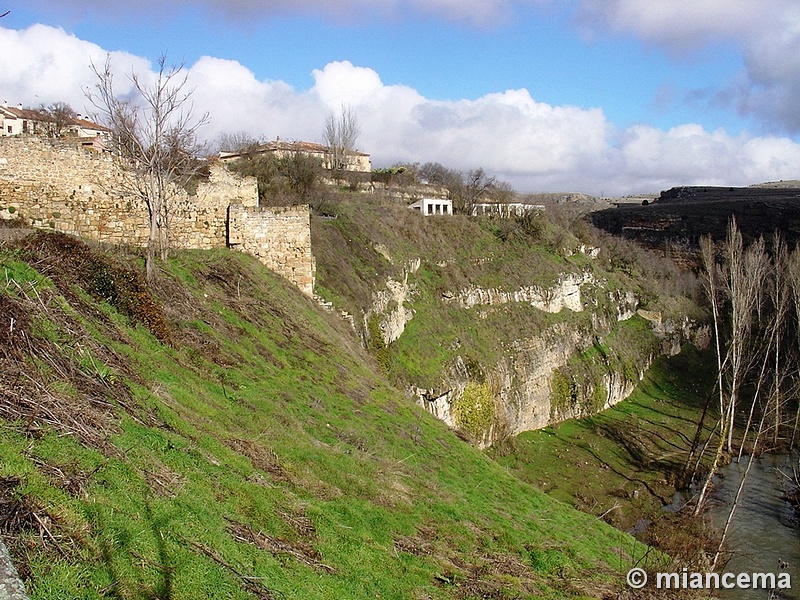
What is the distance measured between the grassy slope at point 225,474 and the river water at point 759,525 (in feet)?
28.1

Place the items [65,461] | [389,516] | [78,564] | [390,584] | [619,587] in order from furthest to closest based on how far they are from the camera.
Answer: [619,587], [389,516], [390,584], [65,461], [78,564]

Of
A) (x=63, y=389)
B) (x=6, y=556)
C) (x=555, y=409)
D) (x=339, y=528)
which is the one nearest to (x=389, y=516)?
(x=339, y=528)

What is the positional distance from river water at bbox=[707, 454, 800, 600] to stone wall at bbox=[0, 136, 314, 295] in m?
18.6

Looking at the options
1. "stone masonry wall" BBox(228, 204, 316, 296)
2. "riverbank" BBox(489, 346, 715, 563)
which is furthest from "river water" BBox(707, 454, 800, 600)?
"stone masonry wall" BBox(228, 204, 316, 296)

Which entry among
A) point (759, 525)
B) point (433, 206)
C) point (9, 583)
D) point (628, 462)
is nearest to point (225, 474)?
point (9, 583)

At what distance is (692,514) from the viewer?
25703 mm

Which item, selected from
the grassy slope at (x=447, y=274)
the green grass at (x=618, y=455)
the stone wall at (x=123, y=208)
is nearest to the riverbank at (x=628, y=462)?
the green grass at (x=618, y=455)

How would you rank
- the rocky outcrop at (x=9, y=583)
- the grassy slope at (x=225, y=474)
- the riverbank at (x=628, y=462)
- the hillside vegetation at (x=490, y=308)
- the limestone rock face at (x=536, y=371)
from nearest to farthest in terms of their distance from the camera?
the rocky outcrop at (x=9, y=583) → the grassy slope at (x=225, y=474) → the riverbank at (x=628, y=462) → the hillside vegetation at (x=490, y=308) → the limestone rock face at (x=536, y=371)

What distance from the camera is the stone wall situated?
56.3 ft

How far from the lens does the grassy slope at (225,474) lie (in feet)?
18.4

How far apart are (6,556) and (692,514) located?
2810cm

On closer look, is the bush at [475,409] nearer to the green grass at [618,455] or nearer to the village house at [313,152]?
the green grass at [618,455]

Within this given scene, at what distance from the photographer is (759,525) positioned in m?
25.5

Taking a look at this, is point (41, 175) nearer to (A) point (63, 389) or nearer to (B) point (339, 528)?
(A) point (63, 389)
